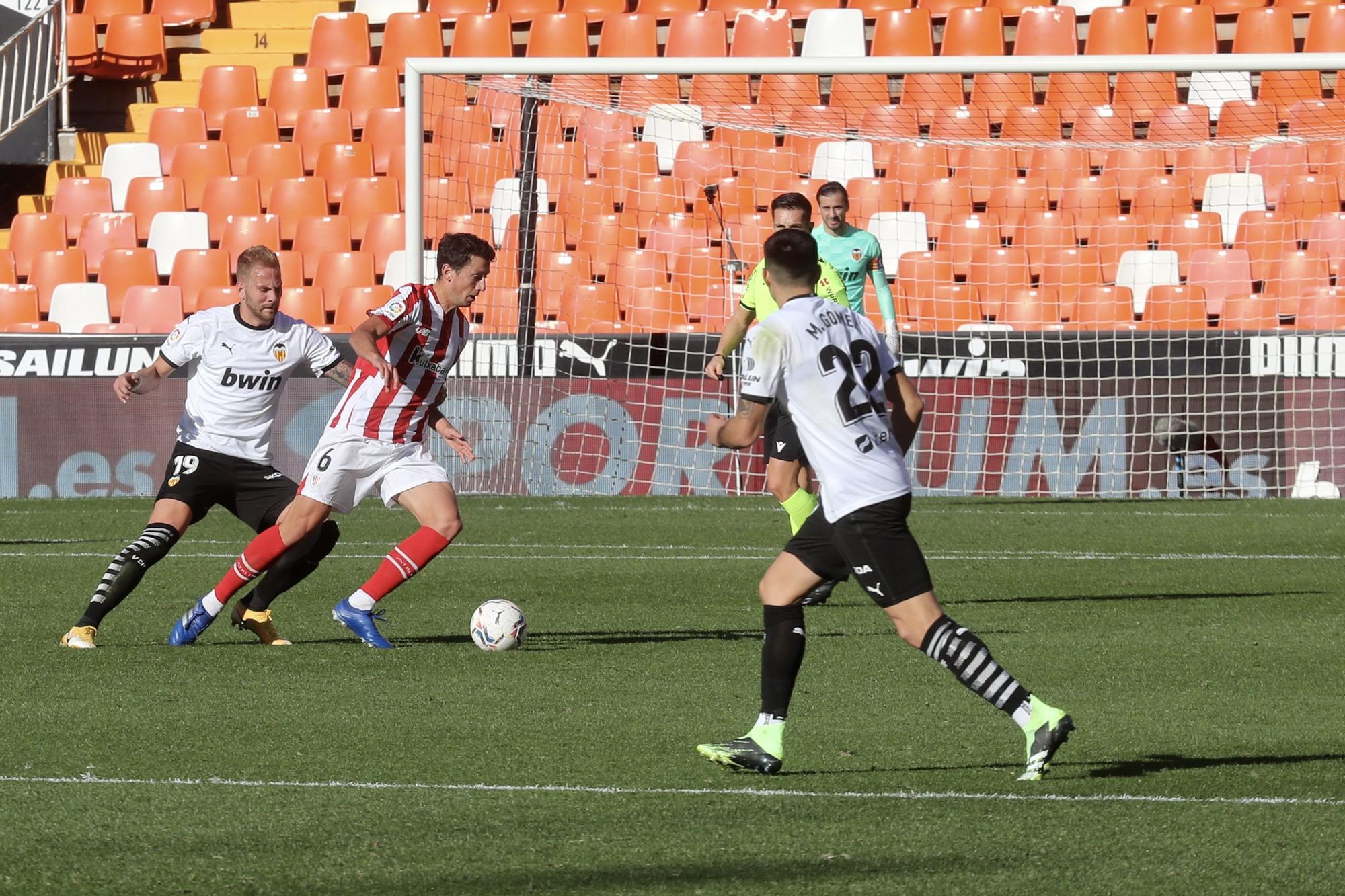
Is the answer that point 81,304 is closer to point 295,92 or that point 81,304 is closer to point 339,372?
point 295,92

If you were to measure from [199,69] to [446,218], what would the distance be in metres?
6.62

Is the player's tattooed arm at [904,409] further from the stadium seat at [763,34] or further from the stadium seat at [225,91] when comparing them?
the stadium seat at [225,91]

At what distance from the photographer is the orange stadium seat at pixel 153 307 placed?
1845 centimetres

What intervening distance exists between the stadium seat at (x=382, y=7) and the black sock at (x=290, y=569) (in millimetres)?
14305

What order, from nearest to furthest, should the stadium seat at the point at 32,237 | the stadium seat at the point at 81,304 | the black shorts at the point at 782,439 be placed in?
the black shorts at the point at 782,439 < the stadium seat at the point at 81,304 < the stadium seat at the point at 32,237

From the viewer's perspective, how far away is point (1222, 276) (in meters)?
16.6

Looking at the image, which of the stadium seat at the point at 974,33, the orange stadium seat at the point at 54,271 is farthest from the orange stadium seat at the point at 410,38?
the stadium seat at the point at 974,33

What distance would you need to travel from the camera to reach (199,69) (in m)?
22.0

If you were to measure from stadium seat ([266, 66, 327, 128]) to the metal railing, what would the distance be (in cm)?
225

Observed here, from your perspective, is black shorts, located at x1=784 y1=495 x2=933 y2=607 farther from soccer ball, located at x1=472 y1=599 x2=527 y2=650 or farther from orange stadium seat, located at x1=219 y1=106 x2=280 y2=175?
orange stadium seat, located at x1=219 y1=106 x2=280 y2=175

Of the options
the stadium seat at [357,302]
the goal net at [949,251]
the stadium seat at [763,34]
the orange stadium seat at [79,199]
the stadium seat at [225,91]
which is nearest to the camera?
the goal net at [949,251]

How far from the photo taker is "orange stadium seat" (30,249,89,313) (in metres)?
19.2

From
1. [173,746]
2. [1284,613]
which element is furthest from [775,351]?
[1284,613]

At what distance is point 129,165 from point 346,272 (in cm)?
385
